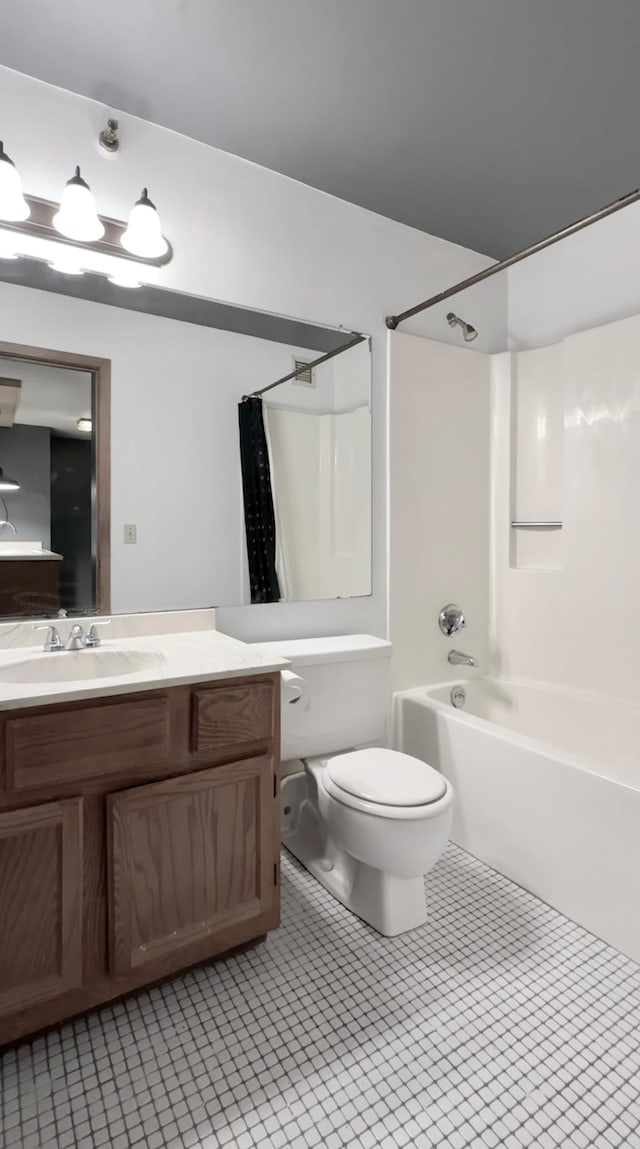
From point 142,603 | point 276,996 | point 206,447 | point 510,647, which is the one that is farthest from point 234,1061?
point 510,647

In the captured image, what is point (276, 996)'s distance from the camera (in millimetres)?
1371

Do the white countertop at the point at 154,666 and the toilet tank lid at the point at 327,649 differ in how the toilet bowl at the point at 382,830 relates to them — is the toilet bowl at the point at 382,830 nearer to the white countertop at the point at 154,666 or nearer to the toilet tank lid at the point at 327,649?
the toilet tank lid at the point at 327,649

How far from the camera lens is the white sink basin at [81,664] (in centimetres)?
147

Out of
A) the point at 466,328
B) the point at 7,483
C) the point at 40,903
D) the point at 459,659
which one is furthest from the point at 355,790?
the point at 466,328

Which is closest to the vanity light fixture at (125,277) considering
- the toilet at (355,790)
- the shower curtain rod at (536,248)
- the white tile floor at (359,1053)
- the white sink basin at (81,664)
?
the shower curtain rod at (536,248)

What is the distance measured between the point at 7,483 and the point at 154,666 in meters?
0.67

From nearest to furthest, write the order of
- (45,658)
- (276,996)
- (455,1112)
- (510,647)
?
(455,1112)
(276,996)
(45,658)
(510,647)

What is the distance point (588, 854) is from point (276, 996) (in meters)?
0.91

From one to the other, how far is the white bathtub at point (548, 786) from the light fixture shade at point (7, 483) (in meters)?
1.55

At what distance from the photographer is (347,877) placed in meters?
1.75

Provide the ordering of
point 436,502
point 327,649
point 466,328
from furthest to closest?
1. point 436,502
2. point 466,328
3. point 327,649

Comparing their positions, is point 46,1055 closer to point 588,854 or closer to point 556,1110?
point 556,1110

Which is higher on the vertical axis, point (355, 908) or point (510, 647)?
point (510, 647)

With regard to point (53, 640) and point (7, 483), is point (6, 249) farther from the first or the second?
point (53, 640)
